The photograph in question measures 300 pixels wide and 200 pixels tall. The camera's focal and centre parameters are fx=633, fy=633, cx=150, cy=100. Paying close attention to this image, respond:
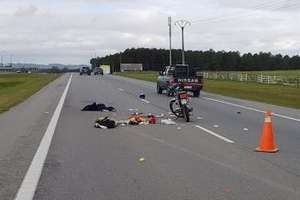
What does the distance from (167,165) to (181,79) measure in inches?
1096

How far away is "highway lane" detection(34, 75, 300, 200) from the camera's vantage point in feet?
27.1

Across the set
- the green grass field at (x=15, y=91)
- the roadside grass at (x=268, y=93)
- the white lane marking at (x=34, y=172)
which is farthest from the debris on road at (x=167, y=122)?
the roadside grass at (x=268, y=93)

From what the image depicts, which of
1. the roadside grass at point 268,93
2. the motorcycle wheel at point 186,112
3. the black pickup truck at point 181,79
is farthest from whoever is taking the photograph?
the black pickup truck at point 181,79

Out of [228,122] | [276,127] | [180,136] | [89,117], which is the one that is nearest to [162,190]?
[180,136]

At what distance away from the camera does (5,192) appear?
8.30m

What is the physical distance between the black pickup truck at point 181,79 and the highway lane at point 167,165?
66.3 feet

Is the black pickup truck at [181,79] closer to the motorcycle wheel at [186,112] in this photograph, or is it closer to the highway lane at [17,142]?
the highway lane at [17,142]

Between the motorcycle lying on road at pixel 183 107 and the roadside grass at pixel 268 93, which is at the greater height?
the motorcycle lying on road at pixel 183 107

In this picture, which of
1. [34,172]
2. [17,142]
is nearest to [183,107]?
[17,142]

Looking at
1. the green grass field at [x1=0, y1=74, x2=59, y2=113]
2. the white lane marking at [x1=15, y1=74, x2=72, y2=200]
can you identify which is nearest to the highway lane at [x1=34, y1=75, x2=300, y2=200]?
the white lane marking at [x1=15, y1=74, x2=72, y2=200]

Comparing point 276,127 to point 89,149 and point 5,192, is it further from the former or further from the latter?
point 5,192

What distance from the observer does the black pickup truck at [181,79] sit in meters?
37.5

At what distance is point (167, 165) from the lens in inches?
412

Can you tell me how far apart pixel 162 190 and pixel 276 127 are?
9.78 meters
